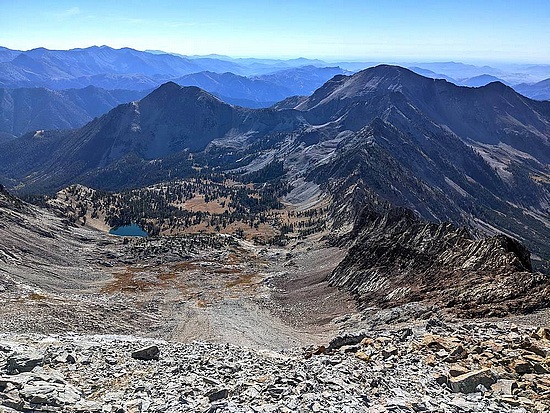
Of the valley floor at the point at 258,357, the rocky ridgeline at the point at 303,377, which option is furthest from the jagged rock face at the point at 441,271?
the rocky ridgeline at the point at 303,377

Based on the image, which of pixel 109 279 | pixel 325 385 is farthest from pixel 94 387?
pixel 109 279

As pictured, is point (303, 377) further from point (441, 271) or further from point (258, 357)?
point (441, 271)

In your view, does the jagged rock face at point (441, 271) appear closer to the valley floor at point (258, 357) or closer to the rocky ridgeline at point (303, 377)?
the valley floor at point (258, 357)

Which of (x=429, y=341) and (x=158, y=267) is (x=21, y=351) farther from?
(x=158, y=267)

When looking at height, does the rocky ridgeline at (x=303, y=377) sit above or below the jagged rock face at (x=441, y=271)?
above

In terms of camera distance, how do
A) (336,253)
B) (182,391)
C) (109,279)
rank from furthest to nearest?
(336,253), (109,279), (182,391)

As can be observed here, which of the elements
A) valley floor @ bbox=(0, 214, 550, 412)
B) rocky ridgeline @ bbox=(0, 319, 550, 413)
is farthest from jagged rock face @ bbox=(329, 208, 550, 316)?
rocky ridgeline @ bbox=(0, 319, 550, 413)
